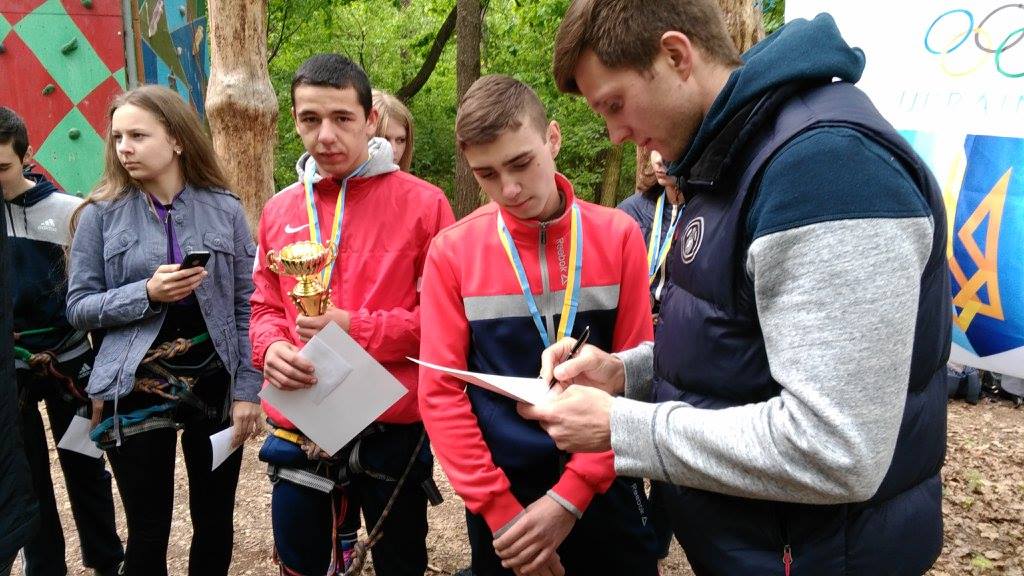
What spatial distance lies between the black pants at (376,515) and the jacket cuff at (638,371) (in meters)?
1.01

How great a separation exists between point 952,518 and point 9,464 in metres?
4.77

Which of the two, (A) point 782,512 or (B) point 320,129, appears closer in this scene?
(A) point 782,512

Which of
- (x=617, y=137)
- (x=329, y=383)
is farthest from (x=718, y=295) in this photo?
(x=329, y=383)

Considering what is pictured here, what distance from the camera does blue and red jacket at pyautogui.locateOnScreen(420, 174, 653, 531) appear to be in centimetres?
191

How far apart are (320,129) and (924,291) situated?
1975 millimetres

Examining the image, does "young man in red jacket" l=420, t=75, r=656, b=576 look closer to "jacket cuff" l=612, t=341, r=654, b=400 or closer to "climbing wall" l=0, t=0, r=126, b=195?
"jacket cuff" l=612, t=341, r=654, b=400

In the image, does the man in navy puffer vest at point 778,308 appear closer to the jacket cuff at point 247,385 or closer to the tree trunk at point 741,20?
the jacket cuff at point 247,385

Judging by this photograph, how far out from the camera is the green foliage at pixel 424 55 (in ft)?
42.7

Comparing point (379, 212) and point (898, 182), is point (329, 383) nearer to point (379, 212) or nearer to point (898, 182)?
point (379, 212)

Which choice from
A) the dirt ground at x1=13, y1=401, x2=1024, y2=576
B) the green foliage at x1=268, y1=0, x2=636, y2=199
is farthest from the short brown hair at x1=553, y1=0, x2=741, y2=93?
the green foliage at x1=268, y1=0, x2=636, y2=199

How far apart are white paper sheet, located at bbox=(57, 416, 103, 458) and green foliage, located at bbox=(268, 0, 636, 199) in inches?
370

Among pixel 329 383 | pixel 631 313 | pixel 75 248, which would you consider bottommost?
pixel 329 383

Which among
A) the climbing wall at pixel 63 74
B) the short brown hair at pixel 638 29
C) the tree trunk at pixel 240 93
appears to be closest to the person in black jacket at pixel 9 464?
the short brown hair at pixel 638 29

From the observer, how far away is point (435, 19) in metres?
16.6
